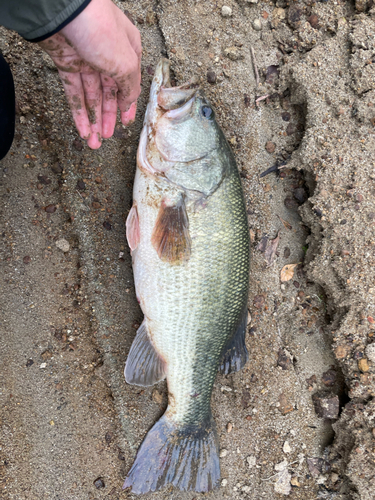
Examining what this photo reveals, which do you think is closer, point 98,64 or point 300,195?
point 98,64

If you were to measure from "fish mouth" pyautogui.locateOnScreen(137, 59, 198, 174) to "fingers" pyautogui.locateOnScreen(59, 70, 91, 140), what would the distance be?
1.31 ft

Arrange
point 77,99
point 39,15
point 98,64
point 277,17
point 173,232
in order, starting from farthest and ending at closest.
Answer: point 277,17 < point 173,232 < point 77,99 < point 98,64 < point 39,15

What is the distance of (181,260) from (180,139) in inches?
32.8

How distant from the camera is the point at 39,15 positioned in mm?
1556

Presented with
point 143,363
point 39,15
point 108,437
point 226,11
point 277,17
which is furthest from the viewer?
point 277,17

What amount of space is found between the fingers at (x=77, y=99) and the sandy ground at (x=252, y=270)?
1.36ft

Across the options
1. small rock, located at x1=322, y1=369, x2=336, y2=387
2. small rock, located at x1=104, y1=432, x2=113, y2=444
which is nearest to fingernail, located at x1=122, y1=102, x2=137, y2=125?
small rock, located at x1=104, y1=432, x2=113, y2=444

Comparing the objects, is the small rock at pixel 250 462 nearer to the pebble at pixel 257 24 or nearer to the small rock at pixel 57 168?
the small rock at pixel 57 168

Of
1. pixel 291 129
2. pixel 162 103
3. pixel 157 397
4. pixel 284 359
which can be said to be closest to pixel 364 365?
pixel 284 359

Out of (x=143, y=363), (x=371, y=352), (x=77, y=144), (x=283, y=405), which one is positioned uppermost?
(x=77, y=144)

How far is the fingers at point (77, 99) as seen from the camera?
2008mm

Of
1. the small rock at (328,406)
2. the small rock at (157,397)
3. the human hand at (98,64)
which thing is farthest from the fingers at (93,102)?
the small rock at (328,406)

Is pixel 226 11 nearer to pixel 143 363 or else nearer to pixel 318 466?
pixel 143 363

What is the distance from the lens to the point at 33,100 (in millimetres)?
2508
